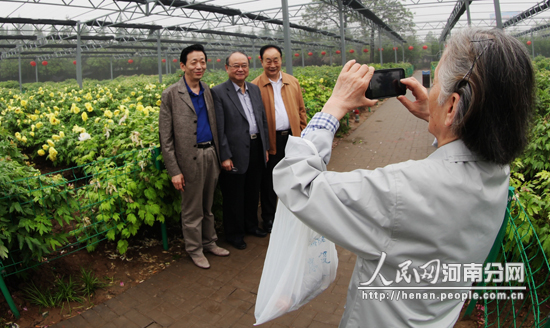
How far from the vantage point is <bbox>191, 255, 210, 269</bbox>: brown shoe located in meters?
3.59

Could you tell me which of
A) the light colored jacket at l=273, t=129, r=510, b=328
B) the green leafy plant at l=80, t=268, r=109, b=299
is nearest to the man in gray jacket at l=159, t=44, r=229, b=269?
the green leafy plant at l=80, t=268, r=109, b=299

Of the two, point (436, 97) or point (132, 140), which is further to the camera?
point (132, 140)

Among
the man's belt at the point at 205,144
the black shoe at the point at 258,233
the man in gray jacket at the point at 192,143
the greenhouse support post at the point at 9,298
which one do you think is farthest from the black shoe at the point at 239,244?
the greenhouse support post at the point at 9,298

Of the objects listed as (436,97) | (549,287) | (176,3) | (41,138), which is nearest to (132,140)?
(41,138)

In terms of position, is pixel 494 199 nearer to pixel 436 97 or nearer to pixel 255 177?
pixel 436 97

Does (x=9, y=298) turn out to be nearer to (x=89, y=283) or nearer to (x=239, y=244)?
(x=89, y=283)

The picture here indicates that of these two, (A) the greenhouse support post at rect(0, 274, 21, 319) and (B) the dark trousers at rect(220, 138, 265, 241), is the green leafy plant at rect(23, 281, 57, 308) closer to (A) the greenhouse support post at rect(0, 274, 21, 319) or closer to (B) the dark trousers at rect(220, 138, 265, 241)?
(A) the greenhouse support post at rect(0, 274, 21, 319)

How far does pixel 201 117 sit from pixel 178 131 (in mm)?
275

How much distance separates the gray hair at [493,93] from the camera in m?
0.97

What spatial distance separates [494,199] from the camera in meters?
1.06

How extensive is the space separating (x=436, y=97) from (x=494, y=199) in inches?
13.3

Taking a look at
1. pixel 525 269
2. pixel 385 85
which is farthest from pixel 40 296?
pixel 525 269

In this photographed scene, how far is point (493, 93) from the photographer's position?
97 cm

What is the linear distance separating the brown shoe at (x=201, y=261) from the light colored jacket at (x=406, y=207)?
2705mm
